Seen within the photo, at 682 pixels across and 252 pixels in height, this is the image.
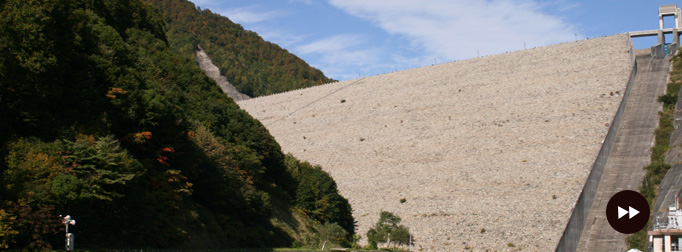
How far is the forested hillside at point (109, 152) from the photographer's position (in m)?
24.7

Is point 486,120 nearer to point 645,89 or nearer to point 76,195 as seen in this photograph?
point 645,89

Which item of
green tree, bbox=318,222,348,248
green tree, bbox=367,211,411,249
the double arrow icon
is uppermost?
green tree, bbox=367,211,411,249

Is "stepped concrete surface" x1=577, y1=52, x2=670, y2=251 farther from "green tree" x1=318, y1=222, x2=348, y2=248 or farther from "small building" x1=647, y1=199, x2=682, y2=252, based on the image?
"small building" x1=647, y1=199, x2=682, y2=252

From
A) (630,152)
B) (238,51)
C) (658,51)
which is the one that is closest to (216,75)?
(238,51)

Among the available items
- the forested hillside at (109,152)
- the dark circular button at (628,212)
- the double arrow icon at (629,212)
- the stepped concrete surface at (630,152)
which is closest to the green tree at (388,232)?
the forested hillside at (109,152)

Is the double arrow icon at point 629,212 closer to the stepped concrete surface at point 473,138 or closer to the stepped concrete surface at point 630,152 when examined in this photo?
the stepped concrete surface at point 630,152

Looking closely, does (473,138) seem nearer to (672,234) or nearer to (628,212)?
(672,234)

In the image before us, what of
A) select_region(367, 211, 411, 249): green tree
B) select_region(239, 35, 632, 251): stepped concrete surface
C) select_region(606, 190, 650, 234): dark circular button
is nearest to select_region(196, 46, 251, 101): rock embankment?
select_region(239, 35, 632, 251): stepped concrete surface

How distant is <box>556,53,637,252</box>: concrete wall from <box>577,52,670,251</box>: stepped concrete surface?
33 cm

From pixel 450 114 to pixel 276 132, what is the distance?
2182 centimetres

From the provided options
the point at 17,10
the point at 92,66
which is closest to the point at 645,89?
the point at 92,66

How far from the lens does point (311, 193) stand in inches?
1957

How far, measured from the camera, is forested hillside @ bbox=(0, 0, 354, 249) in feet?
81.1

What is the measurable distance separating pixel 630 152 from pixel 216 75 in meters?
91.6
